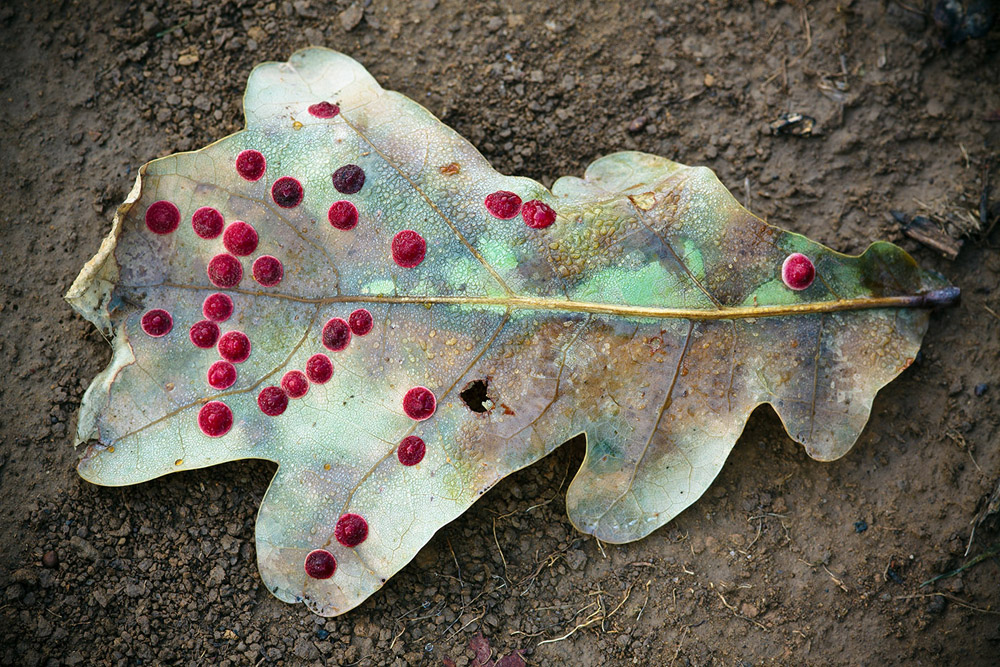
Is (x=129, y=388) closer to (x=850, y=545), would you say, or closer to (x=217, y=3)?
(x=217, y=3)

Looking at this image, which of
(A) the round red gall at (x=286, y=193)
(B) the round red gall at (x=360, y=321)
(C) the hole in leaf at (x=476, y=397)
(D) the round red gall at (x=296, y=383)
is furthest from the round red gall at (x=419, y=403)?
(A) the round red gall at (x=286, y=193)

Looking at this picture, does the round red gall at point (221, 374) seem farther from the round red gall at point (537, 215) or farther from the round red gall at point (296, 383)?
the round red gall at point (537, 215)

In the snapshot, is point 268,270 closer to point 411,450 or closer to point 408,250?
point 408,250

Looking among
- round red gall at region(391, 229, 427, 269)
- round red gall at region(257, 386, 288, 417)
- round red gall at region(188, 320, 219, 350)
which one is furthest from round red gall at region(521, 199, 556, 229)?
round red gall at region(188, 320, 219, 350)

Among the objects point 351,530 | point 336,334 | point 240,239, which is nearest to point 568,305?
point 336,334

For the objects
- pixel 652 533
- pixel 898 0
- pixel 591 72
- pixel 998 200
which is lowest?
pixel 652 533

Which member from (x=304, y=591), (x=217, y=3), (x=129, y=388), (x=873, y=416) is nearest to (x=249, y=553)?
(x=304, y=591)

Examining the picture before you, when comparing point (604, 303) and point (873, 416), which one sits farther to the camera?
point (873, 416)
